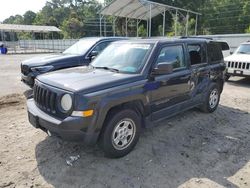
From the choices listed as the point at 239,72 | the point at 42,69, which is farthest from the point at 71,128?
the point at 239,72

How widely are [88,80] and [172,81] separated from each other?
5.41 ft

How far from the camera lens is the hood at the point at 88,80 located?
3350 millimetres

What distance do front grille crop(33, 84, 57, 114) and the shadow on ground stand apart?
2.71 feet

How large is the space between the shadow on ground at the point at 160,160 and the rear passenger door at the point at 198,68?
2.76 ft

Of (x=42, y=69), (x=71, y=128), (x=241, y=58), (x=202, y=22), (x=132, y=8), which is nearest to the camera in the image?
(x=71, y=128)

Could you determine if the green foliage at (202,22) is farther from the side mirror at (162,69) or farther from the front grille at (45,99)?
the front grille at (45,99)

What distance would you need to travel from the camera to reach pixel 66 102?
10.8 ft

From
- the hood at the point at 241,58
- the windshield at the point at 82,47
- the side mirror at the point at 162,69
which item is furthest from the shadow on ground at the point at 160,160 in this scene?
Answer: the hood at the point at 241,58

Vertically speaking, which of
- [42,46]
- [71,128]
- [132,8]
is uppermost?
[132,8]

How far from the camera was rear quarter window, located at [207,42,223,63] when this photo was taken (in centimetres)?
557

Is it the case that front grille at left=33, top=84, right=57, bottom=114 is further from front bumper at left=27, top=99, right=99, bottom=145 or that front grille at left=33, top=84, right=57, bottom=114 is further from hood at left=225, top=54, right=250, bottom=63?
hood at left=225, top=54, right=250, bottom=63

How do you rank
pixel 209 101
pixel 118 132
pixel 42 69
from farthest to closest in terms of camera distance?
pixel 42 69
pixel 209 101
pixel 118 132

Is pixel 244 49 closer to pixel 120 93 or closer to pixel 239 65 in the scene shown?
pixel 239 65

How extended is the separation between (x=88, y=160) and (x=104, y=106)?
0.99 m
